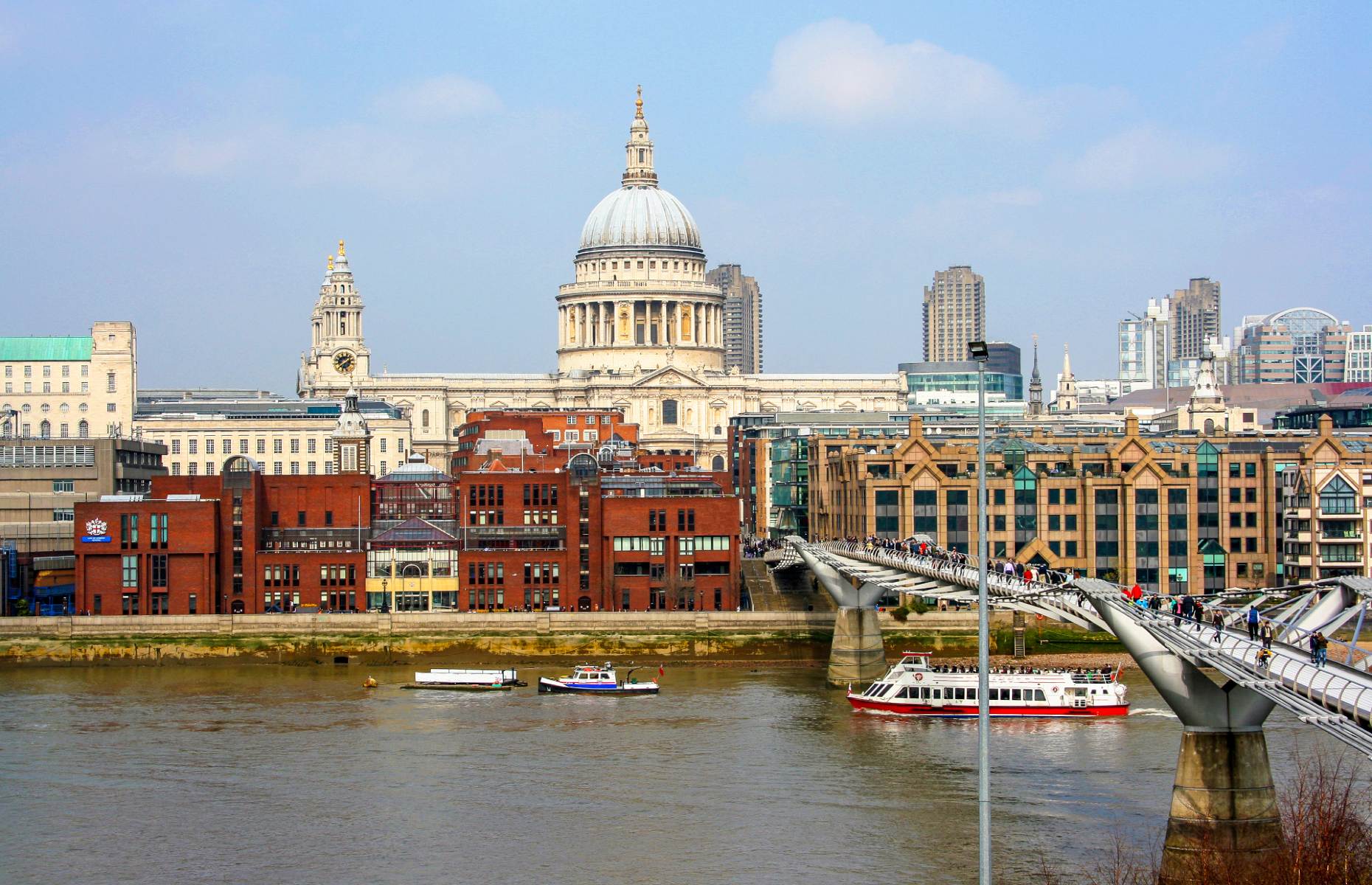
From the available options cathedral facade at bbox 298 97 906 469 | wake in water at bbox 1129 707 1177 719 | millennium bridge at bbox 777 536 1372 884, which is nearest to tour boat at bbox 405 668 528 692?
wake in water at bbox 1129 707 1177 719

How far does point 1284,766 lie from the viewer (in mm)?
49531

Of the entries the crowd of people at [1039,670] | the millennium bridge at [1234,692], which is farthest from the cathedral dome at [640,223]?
the millennium bridge at [1234,692]

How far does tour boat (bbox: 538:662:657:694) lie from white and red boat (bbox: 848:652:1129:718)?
7.20m

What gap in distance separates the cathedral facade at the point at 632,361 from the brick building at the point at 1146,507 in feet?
212

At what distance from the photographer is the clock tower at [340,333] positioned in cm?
16038

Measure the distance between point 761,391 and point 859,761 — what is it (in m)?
116

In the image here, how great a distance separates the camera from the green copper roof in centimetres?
13475

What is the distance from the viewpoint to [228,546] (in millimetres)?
80000

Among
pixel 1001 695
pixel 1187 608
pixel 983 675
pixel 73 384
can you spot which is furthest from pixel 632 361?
pixel 983 675

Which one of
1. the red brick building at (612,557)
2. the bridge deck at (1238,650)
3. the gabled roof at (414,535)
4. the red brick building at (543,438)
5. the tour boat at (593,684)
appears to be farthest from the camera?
the red brick building at (543,438)

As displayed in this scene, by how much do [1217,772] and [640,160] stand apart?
151 meters

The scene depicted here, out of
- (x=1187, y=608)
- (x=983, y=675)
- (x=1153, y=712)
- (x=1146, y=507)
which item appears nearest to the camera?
(x=983, y=675)

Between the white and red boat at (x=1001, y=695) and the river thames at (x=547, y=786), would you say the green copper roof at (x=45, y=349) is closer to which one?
the river thames at (x=547, y=786)

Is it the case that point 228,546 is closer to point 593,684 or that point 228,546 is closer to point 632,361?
point 593,684
